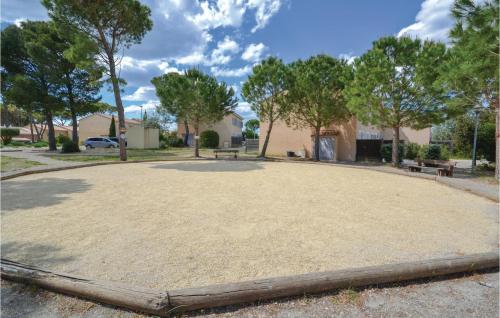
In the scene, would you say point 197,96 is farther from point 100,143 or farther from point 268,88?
point 100,143

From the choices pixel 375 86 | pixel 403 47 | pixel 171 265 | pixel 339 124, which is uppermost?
pixel 403 47

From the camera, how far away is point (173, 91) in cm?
1888

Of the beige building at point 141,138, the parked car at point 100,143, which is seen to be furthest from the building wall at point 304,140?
the parked car at point 100,143

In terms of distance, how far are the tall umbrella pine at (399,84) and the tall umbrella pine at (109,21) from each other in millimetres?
13299

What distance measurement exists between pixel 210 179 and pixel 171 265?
618 centimetres

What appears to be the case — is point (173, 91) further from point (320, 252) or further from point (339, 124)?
point (320, 252)

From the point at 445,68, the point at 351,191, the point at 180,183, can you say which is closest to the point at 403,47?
the point at 445,68

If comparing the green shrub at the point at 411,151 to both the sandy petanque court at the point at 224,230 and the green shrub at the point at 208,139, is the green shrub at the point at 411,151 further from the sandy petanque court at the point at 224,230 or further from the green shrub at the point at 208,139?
the green shrub at the point at 208,139

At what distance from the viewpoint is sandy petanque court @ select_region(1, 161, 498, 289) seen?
9.43 ft

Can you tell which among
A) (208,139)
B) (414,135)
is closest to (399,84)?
(414,135)

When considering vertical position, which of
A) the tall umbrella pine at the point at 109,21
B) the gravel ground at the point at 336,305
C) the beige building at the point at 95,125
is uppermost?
the tall umbrella pine at the point at 109,21

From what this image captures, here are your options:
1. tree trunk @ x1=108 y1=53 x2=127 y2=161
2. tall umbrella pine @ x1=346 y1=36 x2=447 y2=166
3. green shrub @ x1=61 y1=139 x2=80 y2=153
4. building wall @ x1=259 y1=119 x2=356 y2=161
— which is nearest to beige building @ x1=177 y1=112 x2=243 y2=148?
building wall @ x1=259 y1=119 x2=356 y2=161

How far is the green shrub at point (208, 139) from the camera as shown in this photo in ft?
110

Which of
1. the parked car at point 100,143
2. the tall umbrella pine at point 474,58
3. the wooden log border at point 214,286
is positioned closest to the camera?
the wooden log border at point 214,286
